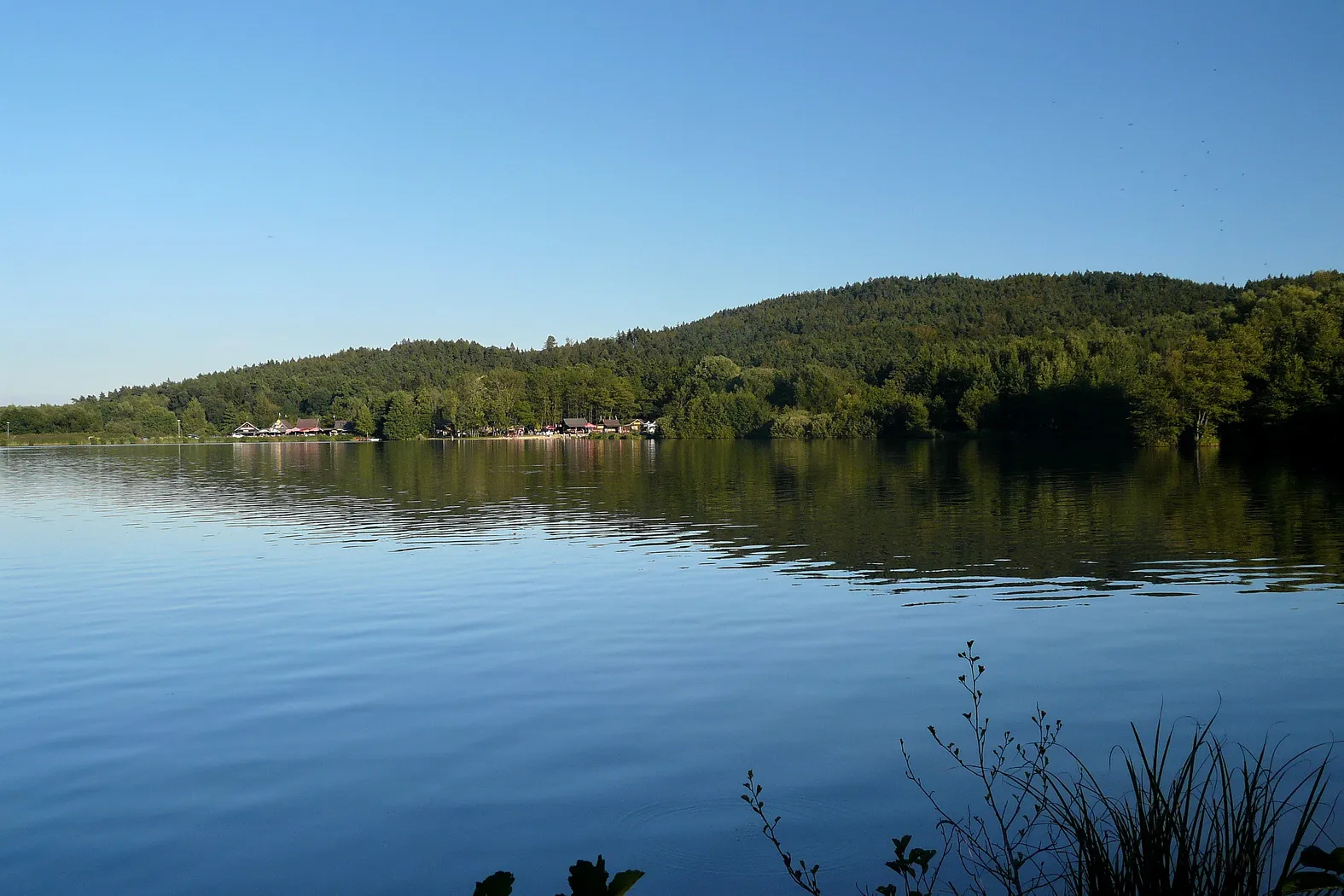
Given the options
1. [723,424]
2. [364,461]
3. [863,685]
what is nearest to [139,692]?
[863,685]

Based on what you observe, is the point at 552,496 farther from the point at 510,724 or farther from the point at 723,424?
the point at 723,424

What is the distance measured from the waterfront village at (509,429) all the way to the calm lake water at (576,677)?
14437 cm

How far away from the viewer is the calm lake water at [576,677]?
7.72 metres

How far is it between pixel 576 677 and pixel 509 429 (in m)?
164

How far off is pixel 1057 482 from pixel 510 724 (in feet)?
120

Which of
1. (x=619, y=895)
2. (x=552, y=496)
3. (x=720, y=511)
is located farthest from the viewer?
(x=552, y=496)

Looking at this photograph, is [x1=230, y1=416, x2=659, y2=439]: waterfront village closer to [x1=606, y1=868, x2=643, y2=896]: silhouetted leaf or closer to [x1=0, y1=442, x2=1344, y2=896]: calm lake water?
[x1=0, y1=442, x2=1344, y2=896]: calm lake water

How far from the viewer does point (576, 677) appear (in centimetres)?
1259

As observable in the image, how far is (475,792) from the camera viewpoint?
28.5ft

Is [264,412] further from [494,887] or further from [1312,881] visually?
[1312,881]

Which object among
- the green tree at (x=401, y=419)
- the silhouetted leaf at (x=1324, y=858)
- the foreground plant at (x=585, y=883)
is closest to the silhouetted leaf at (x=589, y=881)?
the foreground plant at (x=585, y=883)

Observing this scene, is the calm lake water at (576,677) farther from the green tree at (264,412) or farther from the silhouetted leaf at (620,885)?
the green tree at (264,412)

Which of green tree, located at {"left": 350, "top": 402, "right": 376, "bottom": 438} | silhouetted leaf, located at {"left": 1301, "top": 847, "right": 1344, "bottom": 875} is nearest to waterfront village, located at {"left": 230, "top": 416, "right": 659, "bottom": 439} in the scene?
green tree, located at {"left": 350, "top": 402, "right": 376, "bottom": 438}

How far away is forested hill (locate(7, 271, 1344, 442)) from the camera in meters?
71.0
